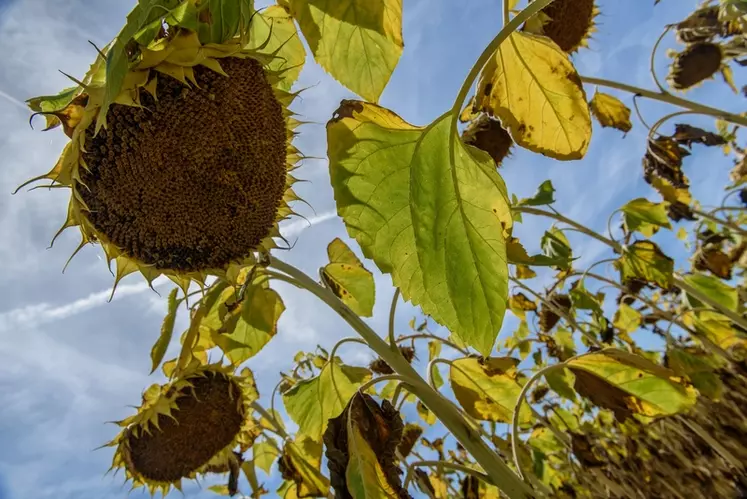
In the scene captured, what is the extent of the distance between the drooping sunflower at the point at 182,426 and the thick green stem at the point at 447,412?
0.72 m

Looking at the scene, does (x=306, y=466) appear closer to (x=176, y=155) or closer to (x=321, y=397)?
(x=321, y=397)

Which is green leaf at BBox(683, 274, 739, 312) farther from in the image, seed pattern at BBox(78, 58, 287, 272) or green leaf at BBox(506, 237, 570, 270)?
seed pattern at BBox(78, 58, 287, 272)

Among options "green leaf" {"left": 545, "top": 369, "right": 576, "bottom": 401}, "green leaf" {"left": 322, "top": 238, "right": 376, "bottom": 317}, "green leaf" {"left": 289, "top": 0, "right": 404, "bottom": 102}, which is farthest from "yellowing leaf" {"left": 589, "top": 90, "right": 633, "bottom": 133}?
"green leaf" {"left": 289, "top": 0, "right": 404, "bottom": 102}

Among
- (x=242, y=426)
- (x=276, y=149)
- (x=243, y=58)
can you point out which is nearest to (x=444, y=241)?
(x=276, y=149)

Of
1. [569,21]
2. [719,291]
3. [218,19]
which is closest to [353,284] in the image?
[218,19]

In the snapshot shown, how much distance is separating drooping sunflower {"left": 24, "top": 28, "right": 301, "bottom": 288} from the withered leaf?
40 centimetres

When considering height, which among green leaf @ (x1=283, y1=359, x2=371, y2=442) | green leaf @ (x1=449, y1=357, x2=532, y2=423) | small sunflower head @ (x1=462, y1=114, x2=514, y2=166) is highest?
small sunflower head @ (x1=462, y1=114, x2=514, y2=166)

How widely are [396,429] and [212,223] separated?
50 cm

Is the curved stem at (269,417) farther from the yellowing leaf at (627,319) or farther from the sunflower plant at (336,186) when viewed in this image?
the yellowing leaf at (627,319)

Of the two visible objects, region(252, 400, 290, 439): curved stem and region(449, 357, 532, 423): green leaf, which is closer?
region(449, 357, 532, 423): green leaf

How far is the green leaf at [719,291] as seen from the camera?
2.74m

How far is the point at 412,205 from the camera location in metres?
0.88

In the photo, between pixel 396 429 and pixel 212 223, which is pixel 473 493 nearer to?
pixel 396 429

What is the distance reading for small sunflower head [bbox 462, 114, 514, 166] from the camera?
2049mm
